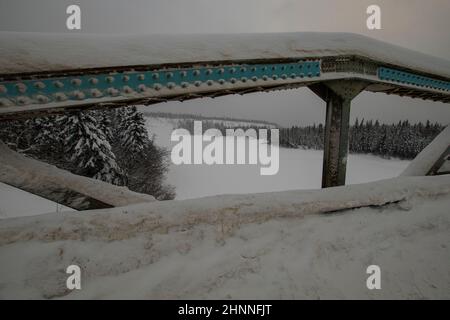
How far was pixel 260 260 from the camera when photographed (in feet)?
6.85

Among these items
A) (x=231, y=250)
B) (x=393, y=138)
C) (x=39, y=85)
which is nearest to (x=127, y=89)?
(x=39, y=85)

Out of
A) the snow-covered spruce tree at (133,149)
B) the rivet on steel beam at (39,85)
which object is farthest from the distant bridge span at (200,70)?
the snow-covered spruce tree at (133,149)

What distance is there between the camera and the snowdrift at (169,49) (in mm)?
2086

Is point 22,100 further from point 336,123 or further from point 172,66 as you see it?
point 336,123

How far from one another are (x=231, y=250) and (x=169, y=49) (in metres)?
2.14

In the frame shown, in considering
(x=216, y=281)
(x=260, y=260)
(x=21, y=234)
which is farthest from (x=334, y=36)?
(x=21, y=234)

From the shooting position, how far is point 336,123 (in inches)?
131

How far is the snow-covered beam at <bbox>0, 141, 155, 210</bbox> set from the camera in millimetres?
2346

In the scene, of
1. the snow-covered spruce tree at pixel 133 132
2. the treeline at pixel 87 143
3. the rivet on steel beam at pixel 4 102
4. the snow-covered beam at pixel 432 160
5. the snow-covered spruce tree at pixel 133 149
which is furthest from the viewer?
the snow-covered spruce tree at pixel 133 132

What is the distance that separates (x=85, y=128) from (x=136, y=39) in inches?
703

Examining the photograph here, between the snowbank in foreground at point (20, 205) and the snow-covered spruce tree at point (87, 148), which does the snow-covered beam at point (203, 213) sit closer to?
the snow-covered spruce tree at point (87, 148)

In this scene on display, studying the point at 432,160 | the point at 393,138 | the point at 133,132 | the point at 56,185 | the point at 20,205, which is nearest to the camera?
the point at 56,185

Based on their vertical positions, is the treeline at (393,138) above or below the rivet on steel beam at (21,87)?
below
